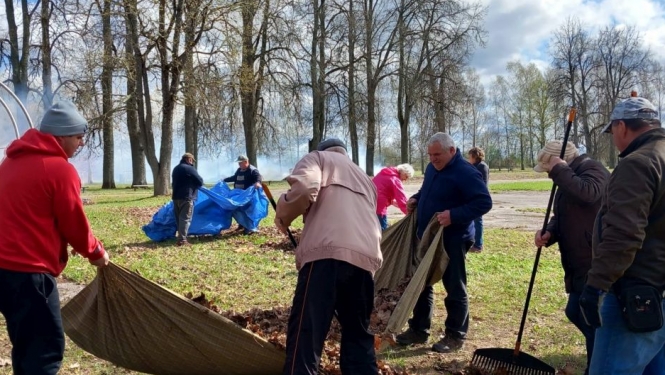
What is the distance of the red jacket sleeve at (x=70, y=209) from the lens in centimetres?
321

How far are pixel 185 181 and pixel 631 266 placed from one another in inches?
377

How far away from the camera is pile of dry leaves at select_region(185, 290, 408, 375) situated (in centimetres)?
417

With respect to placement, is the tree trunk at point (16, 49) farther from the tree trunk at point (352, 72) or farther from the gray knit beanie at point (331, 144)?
the gray knit beanie at point (331, 144)

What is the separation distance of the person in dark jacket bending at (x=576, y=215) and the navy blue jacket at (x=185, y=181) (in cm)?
828

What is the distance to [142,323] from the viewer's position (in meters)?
3.94

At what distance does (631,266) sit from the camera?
2824 mm

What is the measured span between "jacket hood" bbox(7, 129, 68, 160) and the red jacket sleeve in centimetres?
11

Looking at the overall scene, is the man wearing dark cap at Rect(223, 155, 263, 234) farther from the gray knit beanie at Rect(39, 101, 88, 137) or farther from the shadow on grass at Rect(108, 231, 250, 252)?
the gray knit beanie at Rect(39, 101, 88, 137)

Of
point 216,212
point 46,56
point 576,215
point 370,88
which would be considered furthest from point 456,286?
point 370,88

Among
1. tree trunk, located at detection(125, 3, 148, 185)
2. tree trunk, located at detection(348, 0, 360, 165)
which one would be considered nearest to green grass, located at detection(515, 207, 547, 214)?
tree trunk, located at detection(125, 3, 148, 185)

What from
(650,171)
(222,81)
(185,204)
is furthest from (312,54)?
(650,171)

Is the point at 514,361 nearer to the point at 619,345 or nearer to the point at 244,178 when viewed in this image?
the point at 619,345

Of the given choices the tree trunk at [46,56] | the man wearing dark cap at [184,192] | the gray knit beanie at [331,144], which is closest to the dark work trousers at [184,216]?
the man wearing dark cap at [184,192]

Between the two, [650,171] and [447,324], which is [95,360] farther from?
[650,171]
